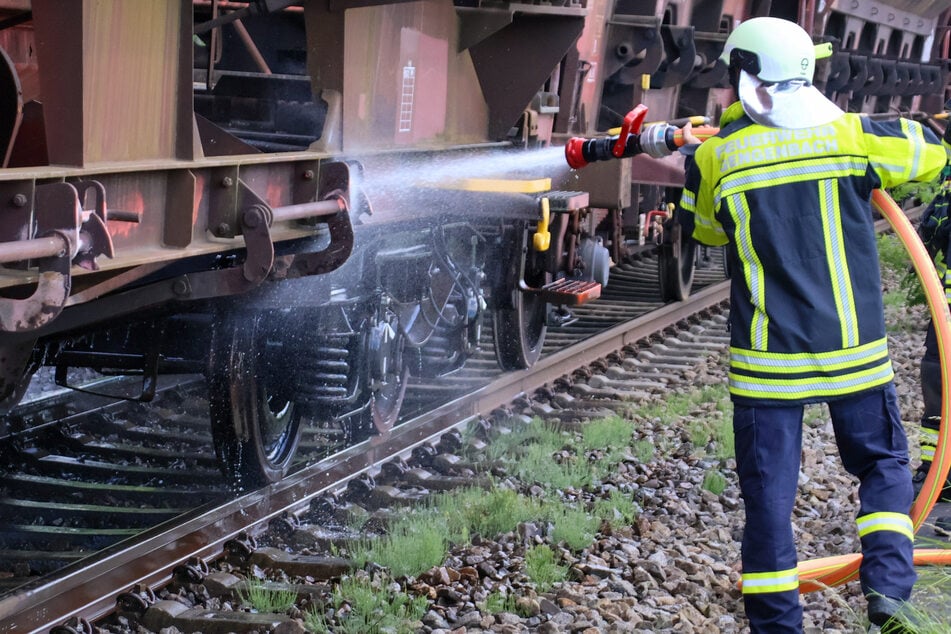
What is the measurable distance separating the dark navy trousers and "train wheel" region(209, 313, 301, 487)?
2439 millimetres

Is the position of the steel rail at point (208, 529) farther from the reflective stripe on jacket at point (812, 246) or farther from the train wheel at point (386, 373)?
the reflective stripe on jacket at point (812, 246)

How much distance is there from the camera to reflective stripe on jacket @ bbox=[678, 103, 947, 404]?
3.71 metres

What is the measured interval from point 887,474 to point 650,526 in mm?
1460

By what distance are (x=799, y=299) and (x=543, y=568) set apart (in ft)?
4.67

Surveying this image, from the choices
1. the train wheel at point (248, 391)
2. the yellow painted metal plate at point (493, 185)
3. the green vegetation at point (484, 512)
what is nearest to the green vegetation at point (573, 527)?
the green vegetation at point (484, 512)

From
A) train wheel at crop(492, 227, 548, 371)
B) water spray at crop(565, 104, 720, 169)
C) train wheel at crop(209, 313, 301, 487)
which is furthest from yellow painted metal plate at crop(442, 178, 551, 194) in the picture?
water spray at crop(565, 104, 720, 169)

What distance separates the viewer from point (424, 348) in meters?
6.97

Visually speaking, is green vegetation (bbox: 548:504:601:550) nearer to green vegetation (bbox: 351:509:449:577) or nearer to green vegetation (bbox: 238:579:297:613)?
green vegetation (bbox: 351:509:449:577)

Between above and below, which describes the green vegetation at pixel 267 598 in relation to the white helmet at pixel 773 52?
below

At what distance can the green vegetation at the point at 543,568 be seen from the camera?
14.5ft

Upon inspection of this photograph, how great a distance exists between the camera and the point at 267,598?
14.1ft

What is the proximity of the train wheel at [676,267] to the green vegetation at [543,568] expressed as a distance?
621 cm

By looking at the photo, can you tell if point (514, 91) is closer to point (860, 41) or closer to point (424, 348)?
point (424, 348)

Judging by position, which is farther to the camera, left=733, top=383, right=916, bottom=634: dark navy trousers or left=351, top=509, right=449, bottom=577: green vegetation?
left=351, top=509, right=449, bottom=577: green vegetation
